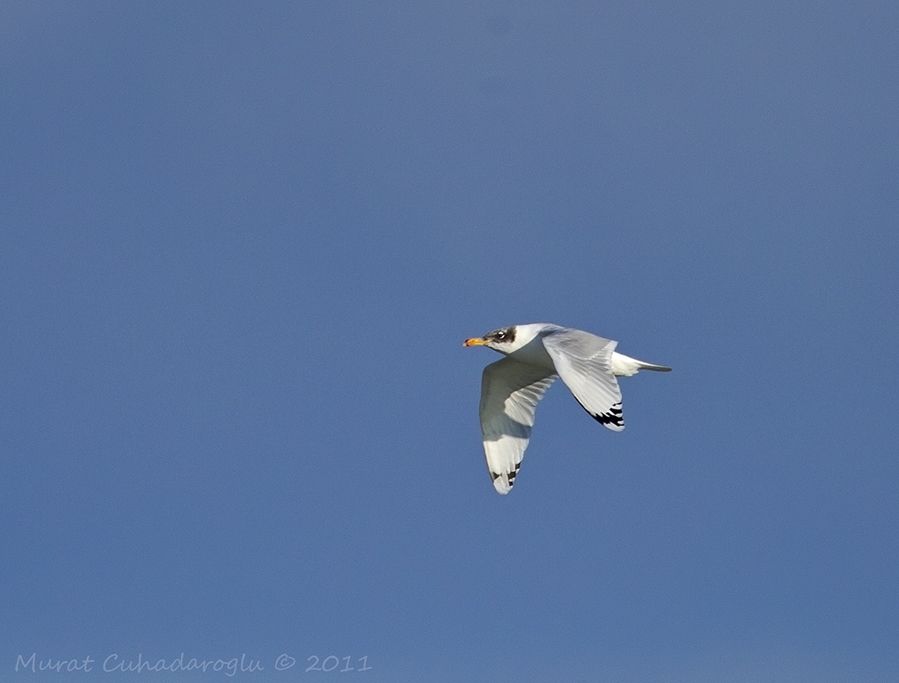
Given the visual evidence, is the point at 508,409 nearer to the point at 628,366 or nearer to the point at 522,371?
the point at 522,371

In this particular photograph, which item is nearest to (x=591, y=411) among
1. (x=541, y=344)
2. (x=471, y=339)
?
(x=541, y=344)

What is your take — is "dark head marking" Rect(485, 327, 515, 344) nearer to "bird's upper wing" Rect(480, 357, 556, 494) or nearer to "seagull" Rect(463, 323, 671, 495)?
"seagull" Rect(463, 323, 671, 495)

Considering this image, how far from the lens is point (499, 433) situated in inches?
841

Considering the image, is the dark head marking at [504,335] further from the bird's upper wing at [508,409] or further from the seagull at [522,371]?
the bird's upper wing at [508,409]

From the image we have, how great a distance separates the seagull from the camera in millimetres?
18172

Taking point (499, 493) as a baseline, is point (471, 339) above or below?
above

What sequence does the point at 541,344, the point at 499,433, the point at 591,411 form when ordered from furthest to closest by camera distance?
the point at 499,433 → the point at 541,344 → the point at 591,411

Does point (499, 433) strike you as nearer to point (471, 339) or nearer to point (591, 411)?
point (471, 339)

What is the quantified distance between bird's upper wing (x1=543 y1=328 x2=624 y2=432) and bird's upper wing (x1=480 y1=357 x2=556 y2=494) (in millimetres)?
2346

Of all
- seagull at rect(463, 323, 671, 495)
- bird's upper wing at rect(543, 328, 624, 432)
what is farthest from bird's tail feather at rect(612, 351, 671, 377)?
bird's upper wing at rect(543, 328, 624, 432)

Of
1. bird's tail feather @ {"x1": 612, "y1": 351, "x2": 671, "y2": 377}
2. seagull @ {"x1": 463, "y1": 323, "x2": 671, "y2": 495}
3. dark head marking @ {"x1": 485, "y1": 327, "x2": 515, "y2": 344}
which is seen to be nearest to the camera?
seagull @ {"x1": 463, "y1": 323, "x2": 671, "y2": 495}

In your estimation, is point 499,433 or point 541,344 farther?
point 499,433

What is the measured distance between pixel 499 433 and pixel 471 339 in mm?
1466

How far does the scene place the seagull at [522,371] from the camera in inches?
715
